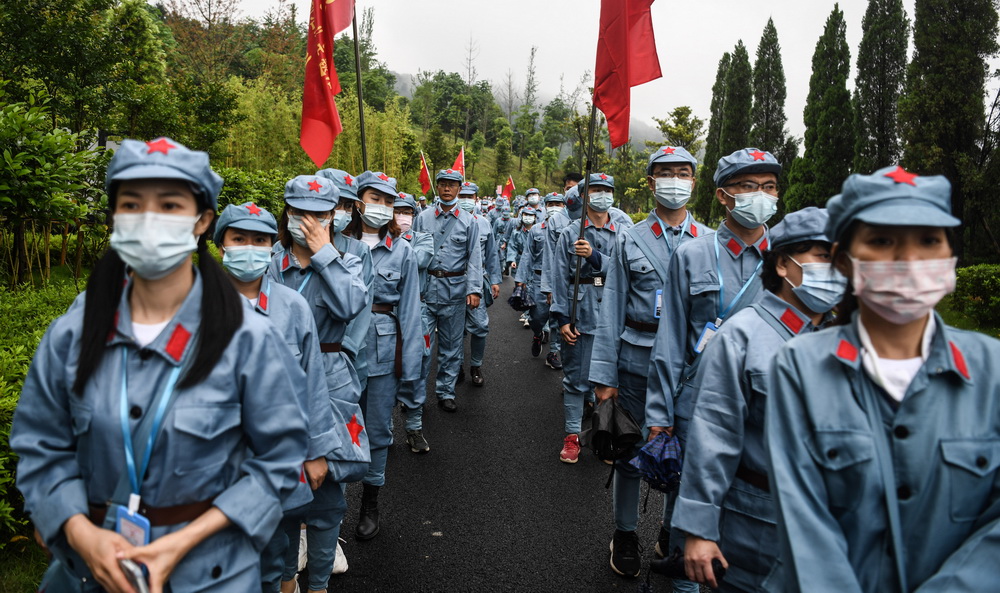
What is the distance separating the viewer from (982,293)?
29.0 feet

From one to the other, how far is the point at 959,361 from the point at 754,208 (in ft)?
5.16

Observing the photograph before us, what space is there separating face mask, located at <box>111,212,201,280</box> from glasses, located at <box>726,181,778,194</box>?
248 cm

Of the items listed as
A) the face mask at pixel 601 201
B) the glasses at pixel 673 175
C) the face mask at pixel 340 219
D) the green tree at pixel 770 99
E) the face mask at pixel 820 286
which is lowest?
the face mask at pixel 820 286

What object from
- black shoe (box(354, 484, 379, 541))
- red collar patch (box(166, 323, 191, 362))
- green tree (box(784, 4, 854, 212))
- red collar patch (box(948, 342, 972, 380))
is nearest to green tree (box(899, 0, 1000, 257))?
green tree (box(784, 4, 854, 212))

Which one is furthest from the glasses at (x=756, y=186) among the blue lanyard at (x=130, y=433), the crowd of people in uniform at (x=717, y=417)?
the blue lanyard at (x=130, y=433)

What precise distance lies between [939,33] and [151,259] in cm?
1588

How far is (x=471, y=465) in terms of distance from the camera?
5.12 m

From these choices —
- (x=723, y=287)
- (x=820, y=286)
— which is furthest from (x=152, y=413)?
(x=723, y=287)

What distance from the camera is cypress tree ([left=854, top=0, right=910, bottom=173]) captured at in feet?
63.4

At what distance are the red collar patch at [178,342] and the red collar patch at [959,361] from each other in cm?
194

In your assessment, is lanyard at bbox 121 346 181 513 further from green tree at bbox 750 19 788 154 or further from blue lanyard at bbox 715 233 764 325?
green tree at bbox 750 19 788 154

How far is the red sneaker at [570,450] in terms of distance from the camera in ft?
17.0

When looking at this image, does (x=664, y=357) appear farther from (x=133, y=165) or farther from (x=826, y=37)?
(x=826, y=37)

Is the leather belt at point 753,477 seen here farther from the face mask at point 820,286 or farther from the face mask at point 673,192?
the face mask at point 673,192
